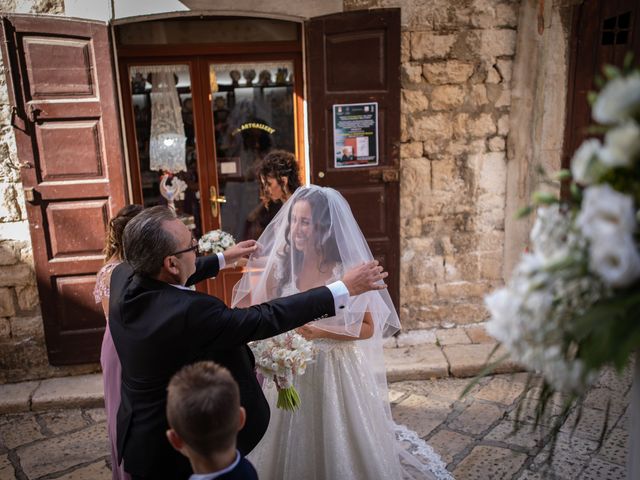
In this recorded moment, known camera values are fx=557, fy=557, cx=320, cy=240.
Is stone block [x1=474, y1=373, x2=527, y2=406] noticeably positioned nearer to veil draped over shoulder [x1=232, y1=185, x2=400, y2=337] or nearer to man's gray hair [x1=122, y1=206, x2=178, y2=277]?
veil draped over shoulder [x1=232, y1=185, x2=400, y2=337]

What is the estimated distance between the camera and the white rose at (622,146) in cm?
99

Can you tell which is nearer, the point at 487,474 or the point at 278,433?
the point at 278,433

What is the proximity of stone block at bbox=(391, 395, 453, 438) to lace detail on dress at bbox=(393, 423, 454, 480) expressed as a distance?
15cm

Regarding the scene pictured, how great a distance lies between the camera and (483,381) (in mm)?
4492

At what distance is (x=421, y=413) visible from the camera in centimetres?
407

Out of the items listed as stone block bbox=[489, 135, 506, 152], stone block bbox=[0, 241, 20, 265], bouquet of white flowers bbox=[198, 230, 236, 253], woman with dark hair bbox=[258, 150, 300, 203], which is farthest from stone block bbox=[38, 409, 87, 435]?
stone block bbox=[489, 135, 506, 152]

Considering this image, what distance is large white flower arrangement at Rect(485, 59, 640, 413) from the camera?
0.99 meters

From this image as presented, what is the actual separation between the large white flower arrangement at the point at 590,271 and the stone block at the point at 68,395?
13.4ft

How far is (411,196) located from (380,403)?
2.45m

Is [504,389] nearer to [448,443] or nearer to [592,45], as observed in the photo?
[448,443]

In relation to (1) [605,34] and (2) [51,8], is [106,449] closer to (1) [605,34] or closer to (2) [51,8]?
(2) [51,8]

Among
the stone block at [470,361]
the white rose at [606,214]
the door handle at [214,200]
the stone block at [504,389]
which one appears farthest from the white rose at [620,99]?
the door handle at [214,200]

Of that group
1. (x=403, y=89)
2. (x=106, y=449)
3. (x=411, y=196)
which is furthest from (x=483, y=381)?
(x=106, y=449)

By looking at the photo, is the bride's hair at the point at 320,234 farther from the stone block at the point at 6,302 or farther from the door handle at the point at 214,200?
the stone block at the point at 6,302
